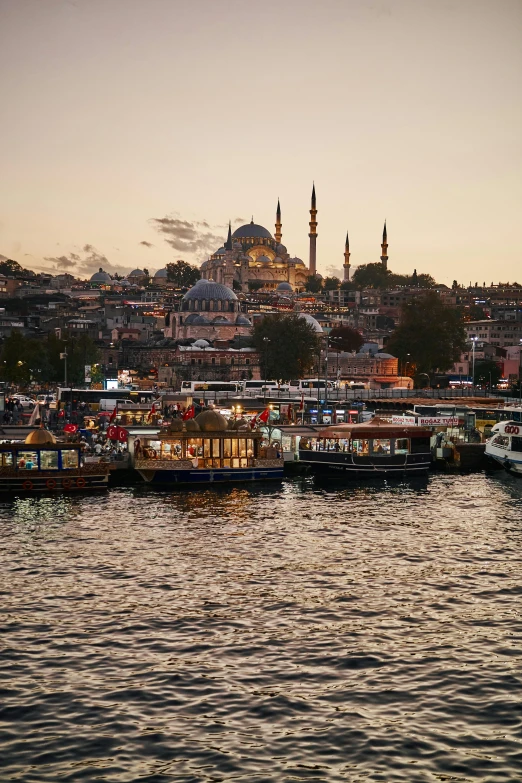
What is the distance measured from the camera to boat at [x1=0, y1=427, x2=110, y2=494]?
3772cm

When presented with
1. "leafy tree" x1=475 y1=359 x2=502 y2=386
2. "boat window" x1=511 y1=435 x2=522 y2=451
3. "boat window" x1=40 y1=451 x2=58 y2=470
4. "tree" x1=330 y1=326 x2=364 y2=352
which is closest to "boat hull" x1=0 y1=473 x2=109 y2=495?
"boat window" x1=40 y1=451 x2=58 y2=470

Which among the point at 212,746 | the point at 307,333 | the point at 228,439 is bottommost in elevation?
the point at 212,746

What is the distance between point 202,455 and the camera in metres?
41.6

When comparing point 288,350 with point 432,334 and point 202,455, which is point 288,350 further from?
point 202,455

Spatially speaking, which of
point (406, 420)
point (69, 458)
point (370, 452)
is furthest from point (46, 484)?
point (406, 420)

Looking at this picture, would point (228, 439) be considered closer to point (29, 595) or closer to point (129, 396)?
point (29, 595)

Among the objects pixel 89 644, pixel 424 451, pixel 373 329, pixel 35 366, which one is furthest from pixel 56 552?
pixel 373 329

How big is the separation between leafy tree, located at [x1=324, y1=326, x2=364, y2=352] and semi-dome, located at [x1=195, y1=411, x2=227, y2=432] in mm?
103493

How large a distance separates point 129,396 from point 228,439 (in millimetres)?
33212

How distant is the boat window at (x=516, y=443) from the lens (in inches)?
1834

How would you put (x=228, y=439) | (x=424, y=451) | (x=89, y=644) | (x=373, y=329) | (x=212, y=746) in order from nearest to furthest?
(x=212, y=746), (x=89, y=644), (x=228, y=439), (x=424, y=451), (x=373, y=329)

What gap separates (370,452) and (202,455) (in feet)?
26.3

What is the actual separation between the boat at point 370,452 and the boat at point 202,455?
266cm

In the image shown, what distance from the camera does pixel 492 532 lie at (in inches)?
1228
